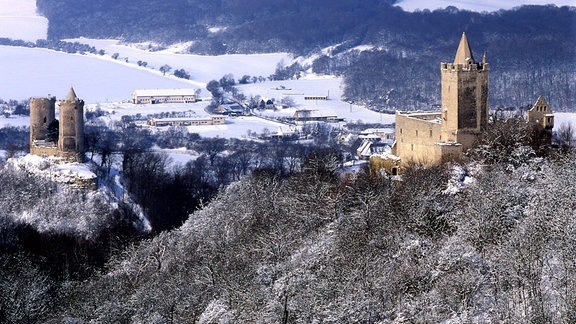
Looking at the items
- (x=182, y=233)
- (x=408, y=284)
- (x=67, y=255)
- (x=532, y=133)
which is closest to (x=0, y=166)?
(x=67, y=255)

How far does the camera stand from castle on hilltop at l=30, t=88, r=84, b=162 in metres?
49.9

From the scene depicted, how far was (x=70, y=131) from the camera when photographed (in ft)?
164

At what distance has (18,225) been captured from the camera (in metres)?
45.0

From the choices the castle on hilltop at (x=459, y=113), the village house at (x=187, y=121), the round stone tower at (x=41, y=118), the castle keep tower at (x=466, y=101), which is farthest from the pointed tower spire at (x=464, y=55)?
the village house at (x=187, y=121)

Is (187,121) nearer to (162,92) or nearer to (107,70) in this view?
(162,92)

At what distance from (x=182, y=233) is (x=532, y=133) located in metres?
11.8

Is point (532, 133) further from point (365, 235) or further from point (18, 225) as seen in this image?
point (18, 225)

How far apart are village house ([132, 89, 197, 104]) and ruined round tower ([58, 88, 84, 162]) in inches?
2061

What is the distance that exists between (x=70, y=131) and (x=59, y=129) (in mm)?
740

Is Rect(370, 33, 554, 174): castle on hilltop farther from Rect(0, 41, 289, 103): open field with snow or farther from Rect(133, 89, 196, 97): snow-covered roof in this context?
Rect(0, 41, 289, 103): open field with snow

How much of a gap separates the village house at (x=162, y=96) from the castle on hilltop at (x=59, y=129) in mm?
51077

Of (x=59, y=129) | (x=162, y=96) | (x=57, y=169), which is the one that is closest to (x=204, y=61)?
(x=162, y=96)

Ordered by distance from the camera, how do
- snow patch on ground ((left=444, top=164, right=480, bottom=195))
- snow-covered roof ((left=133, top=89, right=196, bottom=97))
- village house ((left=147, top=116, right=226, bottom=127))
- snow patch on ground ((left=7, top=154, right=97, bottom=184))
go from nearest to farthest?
snow patch on ground ((left=444, top=164, right=480, bottom=195)), snow patch on ground ((left=7, top=154, right=97, bottom=184)), village house ((left=147, top=116, right=226, bottom=127)), snow-covered roof ((left=133, top=89, right=196, bottom=97))

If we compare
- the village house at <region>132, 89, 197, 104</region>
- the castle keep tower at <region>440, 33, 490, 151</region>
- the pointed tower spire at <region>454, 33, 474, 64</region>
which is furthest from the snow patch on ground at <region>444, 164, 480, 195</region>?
the village house at <region>132, 89, 197, 104</region>
